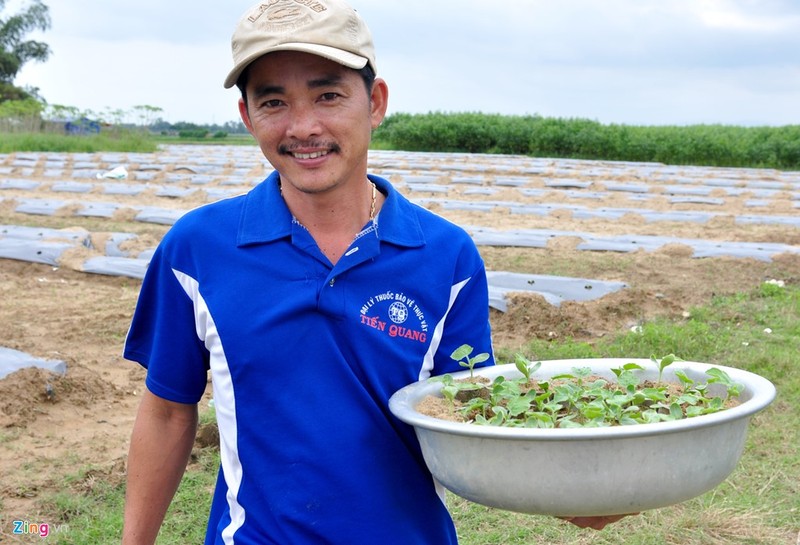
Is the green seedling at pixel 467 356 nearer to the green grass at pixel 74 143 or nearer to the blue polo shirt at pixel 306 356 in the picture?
the blue polo shirt at pixel 306 356

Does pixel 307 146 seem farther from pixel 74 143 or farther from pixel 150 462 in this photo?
pixel 74 143

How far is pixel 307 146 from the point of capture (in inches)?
57.0

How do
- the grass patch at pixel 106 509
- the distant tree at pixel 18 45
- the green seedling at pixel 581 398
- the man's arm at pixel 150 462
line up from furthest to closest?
the distant tree at pixel 18 45, the grass patch at pixel 106 509, the man's arm at pixel 150 462, the green seedling at pixel 581 398

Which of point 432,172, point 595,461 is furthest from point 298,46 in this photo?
point 432,172

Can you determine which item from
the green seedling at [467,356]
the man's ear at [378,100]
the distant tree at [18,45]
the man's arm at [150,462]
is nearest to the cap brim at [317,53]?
the man's ear at [378,100]

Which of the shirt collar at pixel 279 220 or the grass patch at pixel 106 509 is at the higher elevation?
the shirt collar at pixel 279 220

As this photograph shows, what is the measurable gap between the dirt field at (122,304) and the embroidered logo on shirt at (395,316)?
224 cm

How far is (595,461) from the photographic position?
1.14 m

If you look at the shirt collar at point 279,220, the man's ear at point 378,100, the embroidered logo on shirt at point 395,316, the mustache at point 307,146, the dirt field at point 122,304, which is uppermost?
the man's ear at point 378,100

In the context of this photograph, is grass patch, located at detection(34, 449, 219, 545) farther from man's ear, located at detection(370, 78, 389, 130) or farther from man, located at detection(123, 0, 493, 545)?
man's ear, located at detection(370, 78, 389, 130)

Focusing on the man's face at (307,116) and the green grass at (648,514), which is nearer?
the man's face at (307,116)

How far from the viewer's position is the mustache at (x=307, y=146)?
4.75ft

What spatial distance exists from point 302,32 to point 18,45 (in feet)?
140

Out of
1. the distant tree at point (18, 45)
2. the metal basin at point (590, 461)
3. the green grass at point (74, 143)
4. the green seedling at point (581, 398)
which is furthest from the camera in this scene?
the distant tree at point (18, 45)
